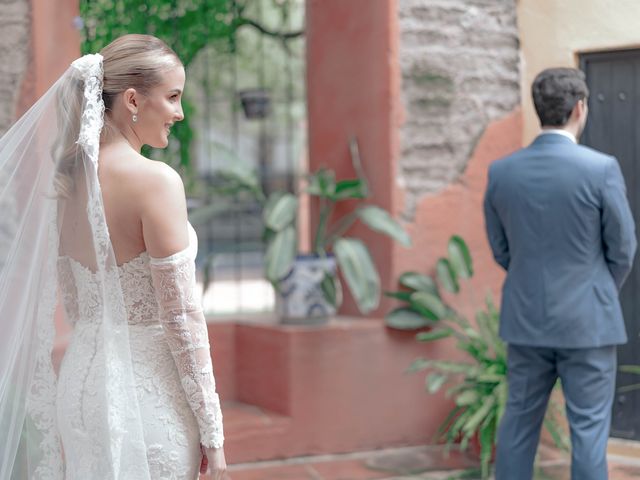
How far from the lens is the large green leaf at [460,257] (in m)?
4.78

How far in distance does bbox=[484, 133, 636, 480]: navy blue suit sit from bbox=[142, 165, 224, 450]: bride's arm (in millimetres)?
1564

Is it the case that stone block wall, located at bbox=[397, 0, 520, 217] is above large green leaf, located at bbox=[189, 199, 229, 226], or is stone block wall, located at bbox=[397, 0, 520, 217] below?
above

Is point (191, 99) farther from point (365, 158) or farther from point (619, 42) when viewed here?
point (619, 42)

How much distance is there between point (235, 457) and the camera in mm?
4703

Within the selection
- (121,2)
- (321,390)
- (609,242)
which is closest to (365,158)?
(321,390)

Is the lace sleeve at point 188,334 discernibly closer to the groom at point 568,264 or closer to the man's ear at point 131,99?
the man's ear at point 131,99

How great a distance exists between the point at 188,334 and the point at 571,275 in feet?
5.40

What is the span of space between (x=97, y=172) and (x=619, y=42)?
315 cm

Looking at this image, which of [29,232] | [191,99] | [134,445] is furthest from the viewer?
[191,99]

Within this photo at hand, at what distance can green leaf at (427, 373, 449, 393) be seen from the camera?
455 centimetres

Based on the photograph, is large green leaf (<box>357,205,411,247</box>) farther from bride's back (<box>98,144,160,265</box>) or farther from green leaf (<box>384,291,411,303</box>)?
bride's back (<box>98,144,160,265</box>)

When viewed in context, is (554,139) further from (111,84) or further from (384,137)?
(111,84)

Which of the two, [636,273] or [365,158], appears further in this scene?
[365,158]

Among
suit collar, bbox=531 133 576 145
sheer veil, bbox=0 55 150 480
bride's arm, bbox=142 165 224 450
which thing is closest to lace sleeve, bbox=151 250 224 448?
bride's arm, bbox=142 165 224 450
